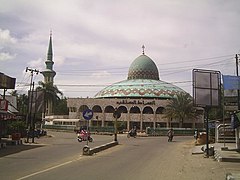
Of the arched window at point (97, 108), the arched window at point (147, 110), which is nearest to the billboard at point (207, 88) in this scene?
the arched window at point (147, 110)

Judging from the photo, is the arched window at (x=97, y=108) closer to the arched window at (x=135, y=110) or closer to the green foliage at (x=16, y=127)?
the arched window at (x=135, y=110)

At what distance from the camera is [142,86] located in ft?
228

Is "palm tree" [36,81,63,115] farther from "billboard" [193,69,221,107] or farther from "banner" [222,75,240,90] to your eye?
"billboard" [193,69,221,107]

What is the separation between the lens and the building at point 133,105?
62.6m

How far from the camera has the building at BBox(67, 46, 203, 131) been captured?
62.6 meters

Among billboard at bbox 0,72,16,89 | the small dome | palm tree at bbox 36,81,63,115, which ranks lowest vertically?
billboard at bbox 0,72,16,89

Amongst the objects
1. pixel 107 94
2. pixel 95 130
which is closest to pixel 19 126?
pixel 95 130

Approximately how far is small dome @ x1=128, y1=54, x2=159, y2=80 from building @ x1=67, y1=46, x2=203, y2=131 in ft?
8.16

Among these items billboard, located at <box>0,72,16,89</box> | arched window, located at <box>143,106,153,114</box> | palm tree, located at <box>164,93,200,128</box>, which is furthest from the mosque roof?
billboard, located at <box>0,72,16,89</box>

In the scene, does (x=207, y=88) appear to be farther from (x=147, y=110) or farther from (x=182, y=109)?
(x=147, y=110)

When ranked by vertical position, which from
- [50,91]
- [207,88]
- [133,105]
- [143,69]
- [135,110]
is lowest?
[135,110]

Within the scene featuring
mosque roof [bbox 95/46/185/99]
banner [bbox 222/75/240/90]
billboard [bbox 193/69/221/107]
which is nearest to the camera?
billboard [bbox 193/69/221/107]

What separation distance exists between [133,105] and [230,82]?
139 feet

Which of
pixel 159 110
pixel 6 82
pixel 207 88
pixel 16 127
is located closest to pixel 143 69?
pixel 159 110
